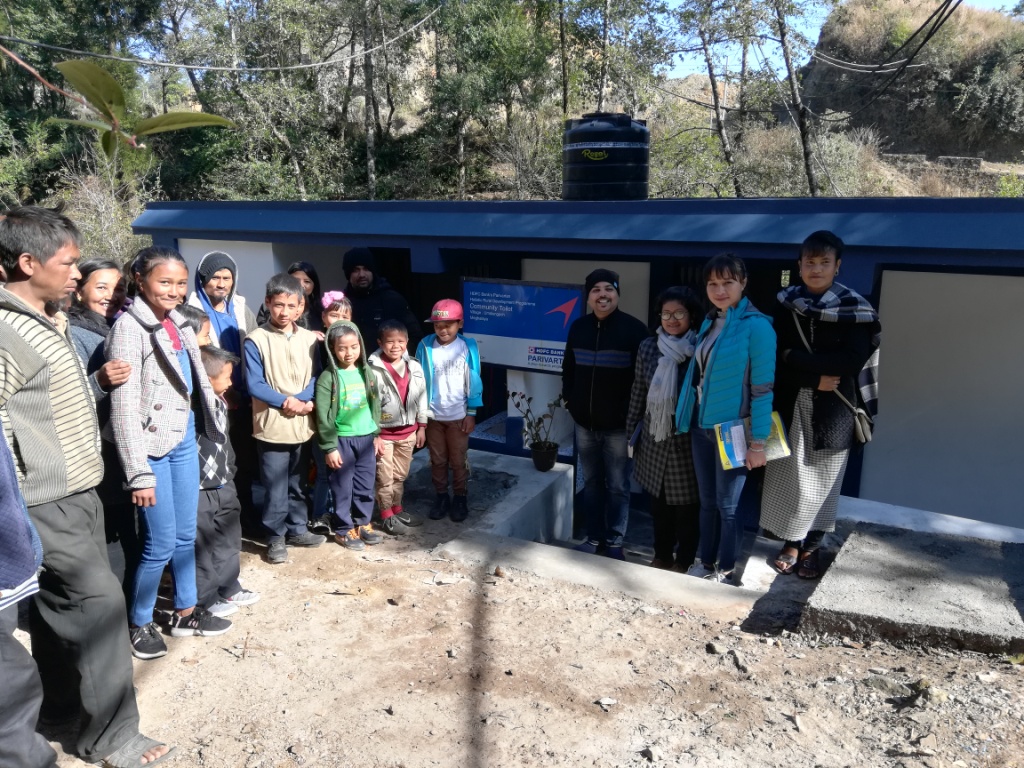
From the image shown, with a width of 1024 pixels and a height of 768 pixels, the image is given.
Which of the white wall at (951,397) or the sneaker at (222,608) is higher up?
the white wall at (951,397)

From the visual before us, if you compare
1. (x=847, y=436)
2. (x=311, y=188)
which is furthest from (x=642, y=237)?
(x=311, y=188)

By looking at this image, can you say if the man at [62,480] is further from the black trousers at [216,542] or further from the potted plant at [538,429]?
the potted plant at [538,429]

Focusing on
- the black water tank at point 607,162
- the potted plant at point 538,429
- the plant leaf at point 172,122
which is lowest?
the potted plant at point 538,429

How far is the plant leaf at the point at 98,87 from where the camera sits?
1081mm

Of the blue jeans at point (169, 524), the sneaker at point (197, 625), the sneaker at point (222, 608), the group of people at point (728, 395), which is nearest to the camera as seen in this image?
the blue jeans at point (169, 524)

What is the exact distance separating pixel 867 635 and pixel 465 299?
3.95 meters

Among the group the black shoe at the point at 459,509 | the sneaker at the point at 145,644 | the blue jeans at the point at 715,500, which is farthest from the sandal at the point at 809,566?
the sneaker at the point at 145,644

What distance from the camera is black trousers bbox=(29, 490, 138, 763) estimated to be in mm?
2344

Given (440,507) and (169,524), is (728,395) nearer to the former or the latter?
(440,507)

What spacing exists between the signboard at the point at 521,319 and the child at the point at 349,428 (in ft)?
6.34

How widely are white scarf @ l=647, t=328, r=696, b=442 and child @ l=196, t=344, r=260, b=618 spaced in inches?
83.7

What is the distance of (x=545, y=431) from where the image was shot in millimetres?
6098

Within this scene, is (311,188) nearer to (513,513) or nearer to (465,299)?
(465,299)

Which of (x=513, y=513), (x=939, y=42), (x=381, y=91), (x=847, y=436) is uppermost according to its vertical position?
(x=939, y=42)
